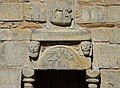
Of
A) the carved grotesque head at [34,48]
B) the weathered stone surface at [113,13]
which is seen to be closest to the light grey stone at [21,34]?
the carved grotesque head at [34,48]

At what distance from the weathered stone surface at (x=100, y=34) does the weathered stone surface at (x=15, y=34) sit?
2.29ft

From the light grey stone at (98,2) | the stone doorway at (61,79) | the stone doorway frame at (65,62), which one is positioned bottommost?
the stone doorway at (61,79)

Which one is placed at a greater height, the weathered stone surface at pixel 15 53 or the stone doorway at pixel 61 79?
the weathered stone surface at pixel 15 53

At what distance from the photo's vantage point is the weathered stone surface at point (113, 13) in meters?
5.50

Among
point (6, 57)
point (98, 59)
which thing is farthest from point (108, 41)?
point (6, 57)

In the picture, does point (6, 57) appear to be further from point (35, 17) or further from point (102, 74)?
point (102, 74)

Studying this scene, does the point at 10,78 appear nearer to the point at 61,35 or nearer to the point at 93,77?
the point at 61,35

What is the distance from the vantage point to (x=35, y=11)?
554 centimetres

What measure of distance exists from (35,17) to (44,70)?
59 centimetres

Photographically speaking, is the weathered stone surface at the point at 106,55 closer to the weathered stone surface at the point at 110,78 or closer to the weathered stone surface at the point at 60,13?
the weathered stone surface at the point at 110,78

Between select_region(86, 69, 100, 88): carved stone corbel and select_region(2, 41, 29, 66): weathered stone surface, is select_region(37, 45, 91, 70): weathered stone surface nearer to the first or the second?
select_region(86, 69, 100, 88): carved stone corbel

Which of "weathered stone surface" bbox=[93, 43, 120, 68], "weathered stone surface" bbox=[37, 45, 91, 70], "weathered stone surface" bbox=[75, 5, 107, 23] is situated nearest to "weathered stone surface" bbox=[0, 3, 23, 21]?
"weathered stone surface" bbox=[37, 45, 91, 70]

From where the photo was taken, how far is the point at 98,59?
5.48 meters

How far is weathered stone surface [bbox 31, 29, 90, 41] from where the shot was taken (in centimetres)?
544
